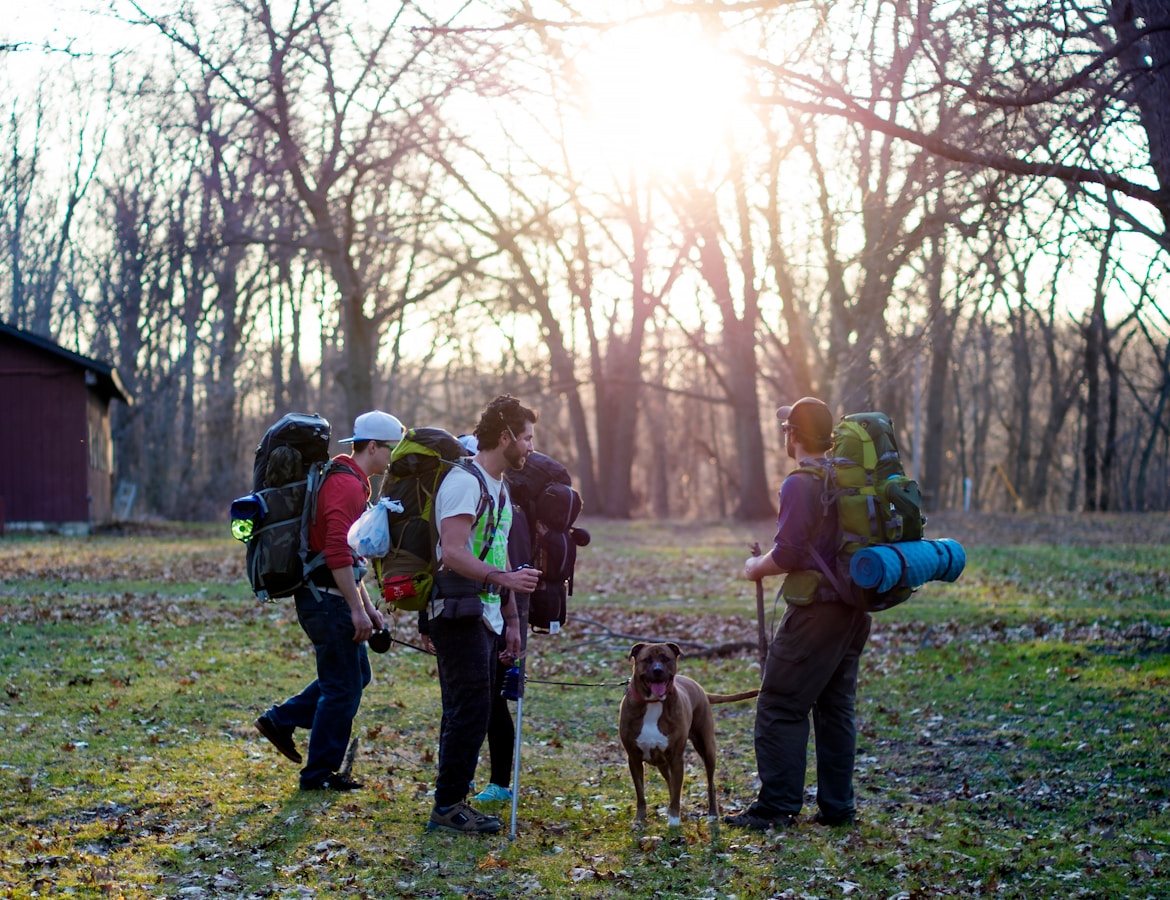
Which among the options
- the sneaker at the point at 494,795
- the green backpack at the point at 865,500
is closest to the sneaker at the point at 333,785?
the sneaker at the point at 494,795

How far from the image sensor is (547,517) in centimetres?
721

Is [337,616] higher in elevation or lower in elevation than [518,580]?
lower

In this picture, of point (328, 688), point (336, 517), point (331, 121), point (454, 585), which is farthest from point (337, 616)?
point (331, 121)

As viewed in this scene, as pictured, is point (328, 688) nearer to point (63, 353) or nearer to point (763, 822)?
point (763, 822)

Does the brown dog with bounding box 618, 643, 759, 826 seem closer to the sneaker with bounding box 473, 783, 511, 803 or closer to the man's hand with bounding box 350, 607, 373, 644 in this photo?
the sneaker with bounding box 473, 783, 511, 803

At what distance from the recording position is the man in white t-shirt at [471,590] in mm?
6066

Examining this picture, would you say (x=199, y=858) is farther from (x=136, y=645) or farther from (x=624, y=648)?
(x=624, y=648)

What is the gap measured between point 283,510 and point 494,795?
2037mm

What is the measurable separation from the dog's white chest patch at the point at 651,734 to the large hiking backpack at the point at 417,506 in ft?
4.65

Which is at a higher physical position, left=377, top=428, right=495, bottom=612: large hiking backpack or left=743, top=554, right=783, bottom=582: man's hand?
left=377, top=428, right=495, bottom=612: large hiking backpack

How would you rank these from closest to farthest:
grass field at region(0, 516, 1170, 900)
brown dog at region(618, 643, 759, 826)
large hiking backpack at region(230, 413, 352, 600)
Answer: grass field at region(0, 516, 1170, 900), brown dog at region(618, 643, 759, 826), large hiking backpack at region(230, 413, 352, 600)

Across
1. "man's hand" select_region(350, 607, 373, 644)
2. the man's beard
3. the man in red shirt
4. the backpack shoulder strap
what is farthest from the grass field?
the man's beard

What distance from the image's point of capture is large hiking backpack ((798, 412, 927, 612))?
6.30 meters

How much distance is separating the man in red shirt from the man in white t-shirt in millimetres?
686
